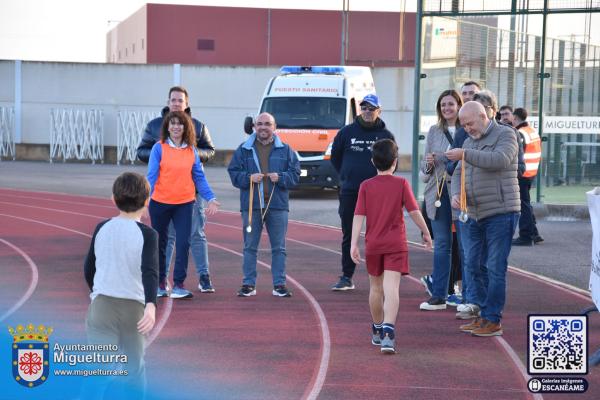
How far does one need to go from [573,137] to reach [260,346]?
12.2 meters

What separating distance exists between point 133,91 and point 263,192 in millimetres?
28152

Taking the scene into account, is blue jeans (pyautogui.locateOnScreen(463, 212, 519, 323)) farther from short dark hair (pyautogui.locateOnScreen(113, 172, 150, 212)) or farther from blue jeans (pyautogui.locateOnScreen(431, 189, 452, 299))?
short dark hair (pyautogui.locateOnScreen(113, 172, 150, 212))

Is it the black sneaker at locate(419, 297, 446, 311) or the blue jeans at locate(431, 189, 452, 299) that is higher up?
the blue jeans at locate(431, 189, 452, 299)

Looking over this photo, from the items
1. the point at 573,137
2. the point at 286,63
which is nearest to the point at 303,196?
the point at 573,137

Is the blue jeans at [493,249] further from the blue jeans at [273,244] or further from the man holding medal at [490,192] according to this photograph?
the blue jeans at [273,244]

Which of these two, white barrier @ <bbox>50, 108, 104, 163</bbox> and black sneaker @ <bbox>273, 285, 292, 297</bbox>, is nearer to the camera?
black sneaker @ <bbox>273, 285, 292, 297</bbox>

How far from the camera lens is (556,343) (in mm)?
6711

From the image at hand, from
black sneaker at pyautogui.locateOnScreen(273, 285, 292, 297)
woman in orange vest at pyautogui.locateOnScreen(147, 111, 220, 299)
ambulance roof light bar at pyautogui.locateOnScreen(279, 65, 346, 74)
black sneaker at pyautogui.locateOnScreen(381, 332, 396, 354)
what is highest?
ambulance roof light bar at pyautogui.locateOnScreen(279, 65, 346, 74)

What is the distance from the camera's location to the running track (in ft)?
23.7

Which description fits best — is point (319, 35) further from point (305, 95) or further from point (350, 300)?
point (350, 300)

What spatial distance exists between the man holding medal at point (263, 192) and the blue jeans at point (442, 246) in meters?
1.53

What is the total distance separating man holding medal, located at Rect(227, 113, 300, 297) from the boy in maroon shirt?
95.7 inches

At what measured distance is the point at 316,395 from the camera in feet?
22.7

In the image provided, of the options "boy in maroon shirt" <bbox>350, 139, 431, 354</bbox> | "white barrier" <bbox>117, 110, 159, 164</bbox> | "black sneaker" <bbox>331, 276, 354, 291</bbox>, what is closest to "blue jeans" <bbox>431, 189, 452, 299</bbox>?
"black sneaker" <bbox>331, 276, 354, 291</bbox>
